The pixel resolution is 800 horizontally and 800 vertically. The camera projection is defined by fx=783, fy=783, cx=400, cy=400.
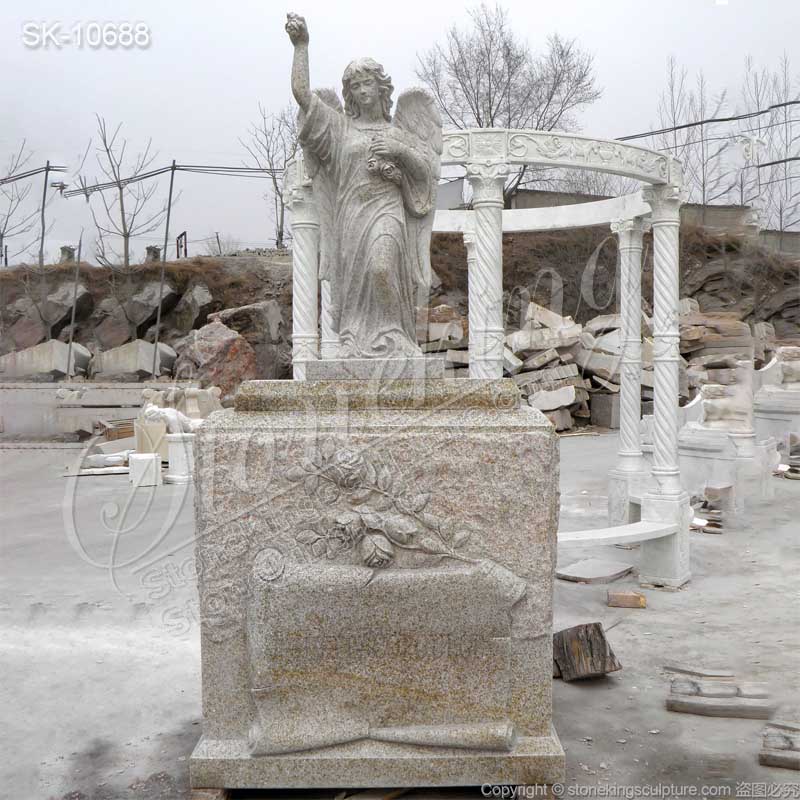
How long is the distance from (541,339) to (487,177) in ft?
38.0

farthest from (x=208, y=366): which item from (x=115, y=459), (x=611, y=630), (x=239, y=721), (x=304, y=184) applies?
(x=239, y=721)

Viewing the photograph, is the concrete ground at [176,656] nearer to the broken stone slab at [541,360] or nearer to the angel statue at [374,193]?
the angel statue at [374,193]

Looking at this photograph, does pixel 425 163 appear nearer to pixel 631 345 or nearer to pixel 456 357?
Answer: pixel 631 345

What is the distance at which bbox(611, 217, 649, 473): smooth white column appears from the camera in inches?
292

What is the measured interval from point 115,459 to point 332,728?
939 centimetres

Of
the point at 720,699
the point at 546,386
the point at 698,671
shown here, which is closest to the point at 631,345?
the point at 698,671

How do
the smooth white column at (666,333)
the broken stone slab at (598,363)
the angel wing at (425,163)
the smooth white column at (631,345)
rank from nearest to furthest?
the angel wing at (425,163) < the smooth white column at (666,333) < the smooth white column at (631,345) < the broken stone slab at (598,363)

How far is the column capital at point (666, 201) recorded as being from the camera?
20.5 feet

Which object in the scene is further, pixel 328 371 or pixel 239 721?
pixel 328 371

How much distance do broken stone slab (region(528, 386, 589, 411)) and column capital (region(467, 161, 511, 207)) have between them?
10.1 meters

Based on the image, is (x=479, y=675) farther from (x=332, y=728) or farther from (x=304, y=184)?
(x=304, y=184)

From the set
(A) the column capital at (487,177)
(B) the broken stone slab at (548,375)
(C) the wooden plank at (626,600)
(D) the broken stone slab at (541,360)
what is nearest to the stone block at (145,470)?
(A) the column capital at (487,177)

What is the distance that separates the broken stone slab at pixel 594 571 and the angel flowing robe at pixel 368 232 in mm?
3229

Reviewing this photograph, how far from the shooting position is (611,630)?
4.83m
